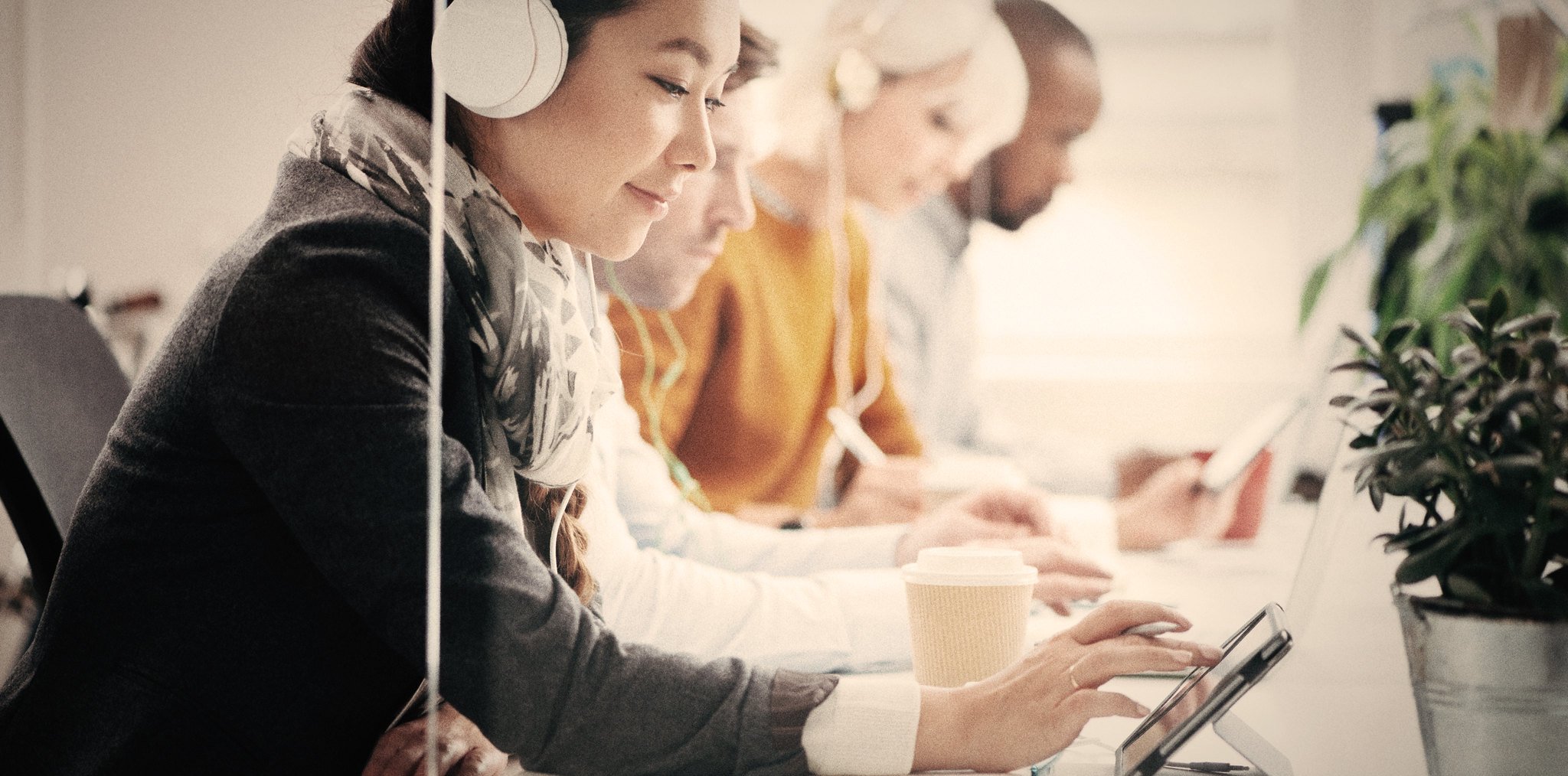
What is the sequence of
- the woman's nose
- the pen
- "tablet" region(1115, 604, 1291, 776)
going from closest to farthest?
"tablet" region(1115, 604, 1291, 776), the woman's nose, the pen

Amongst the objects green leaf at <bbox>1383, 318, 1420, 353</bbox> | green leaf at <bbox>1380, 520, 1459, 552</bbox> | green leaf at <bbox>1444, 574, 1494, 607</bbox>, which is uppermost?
green leaf at <bbox>1383, 318, 1420, 353</bbox>

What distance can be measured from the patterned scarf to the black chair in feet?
0.91

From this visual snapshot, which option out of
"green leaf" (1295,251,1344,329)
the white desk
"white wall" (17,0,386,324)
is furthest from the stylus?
"white wall" (17,0,386,324)

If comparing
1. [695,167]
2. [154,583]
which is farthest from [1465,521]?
[154,583]

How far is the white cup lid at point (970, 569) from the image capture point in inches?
27.0

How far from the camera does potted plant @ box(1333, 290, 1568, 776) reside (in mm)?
536

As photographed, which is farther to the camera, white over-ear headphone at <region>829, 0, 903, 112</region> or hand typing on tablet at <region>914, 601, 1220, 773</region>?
white over-ear headphone at <region>829, 0, 903, 112</region>

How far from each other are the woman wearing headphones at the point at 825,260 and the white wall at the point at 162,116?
0.28 metres

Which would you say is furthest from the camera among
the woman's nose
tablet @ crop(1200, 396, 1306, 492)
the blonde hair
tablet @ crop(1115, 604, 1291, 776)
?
the blonde hair

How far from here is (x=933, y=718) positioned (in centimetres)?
60

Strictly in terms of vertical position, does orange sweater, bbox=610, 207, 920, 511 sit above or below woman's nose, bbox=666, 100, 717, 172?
below

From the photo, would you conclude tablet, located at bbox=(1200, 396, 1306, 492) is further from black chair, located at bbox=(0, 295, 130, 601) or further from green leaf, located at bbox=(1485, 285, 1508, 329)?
black chair, located at bbox=(0, 295, 130, 601)

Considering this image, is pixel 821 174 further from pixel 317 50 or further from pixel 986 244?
pixel 317 50

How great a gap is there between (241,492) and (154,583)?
0.07 m
